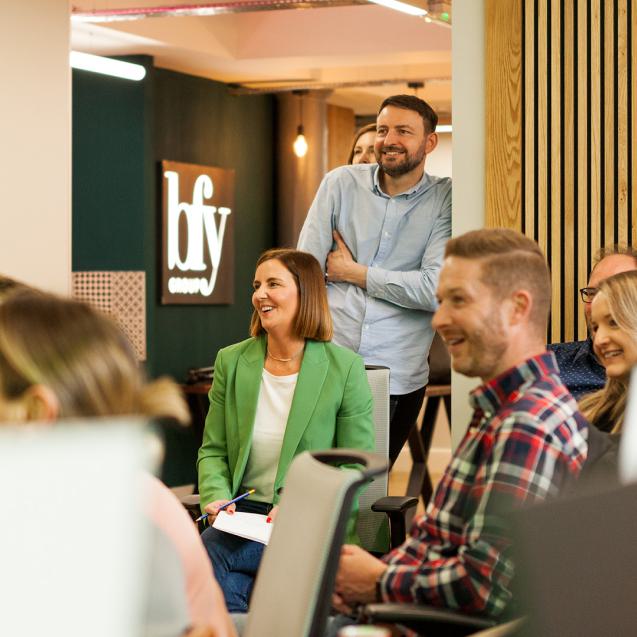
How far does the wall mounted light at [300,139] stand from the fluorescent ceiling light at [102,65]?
9.56 feet

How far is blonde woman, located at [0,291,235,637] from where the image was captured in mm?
1576

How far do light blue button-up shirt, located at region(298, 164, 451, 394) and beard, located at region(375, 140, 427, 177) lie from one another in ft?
0.28

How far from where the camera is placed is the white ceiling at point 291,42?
23.9 ft

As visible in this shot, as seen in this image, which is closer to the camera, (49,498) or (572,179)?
(49,498)

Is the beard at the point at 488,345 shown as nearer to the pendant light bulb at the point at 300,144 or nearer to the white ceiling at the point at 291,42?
the white ceiling at the point at 291,42

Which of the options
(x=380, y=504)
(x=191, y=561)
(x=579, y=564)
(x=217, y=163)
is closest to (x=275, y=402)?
(x=380, y=504)

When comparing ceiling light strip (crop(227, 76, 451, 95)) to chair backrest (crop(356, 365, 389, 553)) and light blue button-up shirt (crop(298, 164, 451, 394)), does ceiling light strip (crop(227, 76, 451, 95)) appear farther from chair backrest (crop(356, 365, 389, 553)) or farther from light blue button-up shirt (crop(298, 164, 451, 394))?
chair backrest (crop(356, 365, 389, 553))

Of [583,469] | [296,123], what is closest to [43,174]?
[583,469]

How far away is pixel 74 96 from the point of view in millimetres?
7555

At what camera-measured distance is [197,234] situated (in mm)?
8227

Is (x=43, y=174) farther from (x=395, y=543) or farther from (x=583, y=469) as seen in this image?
(x=583, y=469)

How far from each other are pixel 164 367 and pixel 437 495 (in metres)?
5.95

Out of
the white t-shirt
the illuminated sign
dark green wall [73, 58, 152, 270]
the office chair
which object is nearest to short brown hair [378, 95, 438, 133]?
the office chair

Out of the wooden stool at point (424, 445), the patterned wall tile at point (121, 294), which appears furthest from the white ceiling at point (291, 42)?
the wooden stool at point (424, 445)
